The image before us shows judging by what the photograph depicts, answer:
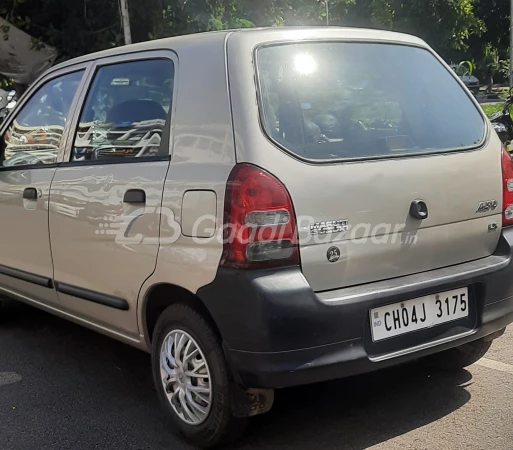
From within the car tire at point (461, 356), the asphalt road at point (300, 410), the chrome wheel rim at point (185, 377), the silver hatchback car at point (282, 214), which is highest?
the silver hatchback car at point (282, 214)

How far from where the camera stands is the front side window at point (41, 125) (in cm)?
382

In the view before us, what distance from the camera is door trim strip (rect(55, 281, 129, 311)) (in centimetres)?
325

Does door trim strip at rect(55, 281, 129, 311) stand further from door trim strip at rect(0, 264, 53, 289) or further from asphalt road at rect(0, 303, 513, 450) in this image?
asphalt road at rect(0, 303, 513, 450)

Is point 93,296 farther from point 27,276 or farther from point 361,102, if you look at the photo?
point 361,102

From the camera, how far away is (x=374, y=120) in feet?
9.71

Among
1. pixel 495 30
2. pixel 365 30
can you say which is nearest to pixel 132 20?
pixel 365 30

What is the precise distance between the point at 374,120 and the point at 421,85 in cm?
44

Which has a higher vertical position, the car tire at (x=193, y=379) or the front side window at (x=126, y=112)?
the front side window at (x=126, y=112)

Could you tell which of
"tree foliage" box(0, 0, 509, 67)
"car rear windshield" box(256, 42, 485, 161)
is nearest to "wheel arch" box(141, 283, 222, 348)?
"car rear windshield" box(256, 42, 485, 161)

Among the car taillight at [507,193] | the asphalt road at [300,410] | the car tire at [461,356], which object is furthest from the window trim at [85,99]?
the car tire at [461,356]

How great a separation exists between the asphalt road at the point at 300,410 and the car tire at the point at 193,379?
Result: 0.14 m

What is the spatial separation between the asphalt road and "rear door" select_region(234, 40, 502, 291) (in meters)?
0.74

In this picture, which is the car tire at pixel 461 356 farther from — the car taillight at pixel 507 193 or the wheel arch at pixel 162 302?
the wheel arch at pixel 162 302

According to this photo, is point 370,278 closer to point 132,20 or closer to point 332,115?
point 332,115
